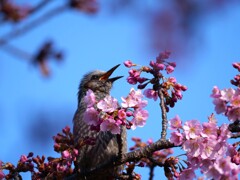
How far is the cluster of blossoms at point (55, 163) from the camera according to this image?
3973 millimetres

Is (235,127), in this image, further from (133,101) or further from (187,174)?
(133,101)

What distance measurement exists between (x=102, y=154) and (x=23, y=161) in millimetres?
979

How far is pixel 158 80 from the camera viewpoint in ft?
14.3

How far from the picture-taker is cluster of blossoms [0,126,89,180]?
13.0 feet

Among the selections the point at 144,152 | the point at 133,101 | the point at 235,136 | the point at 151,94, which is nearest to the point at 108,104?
the point at 133,101

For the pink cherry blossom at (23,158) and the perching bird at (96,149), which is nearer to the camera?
the pink cherry blossom at (23,158)

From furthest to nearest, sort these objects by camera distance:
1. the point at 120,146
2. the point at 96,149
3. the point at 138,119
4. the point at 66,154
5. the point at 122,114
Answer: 1. the point at 96,149
2. the point at 120,146
3. the point at 66,154
4. the point at 138,119
5. the point at 122,114

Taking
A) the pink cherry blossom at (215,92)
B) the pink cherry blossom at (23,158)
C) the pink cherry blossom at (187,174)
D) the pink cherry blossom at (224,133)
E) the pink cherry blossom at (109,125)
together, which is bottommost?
the pink cherry blossom at (187,174)

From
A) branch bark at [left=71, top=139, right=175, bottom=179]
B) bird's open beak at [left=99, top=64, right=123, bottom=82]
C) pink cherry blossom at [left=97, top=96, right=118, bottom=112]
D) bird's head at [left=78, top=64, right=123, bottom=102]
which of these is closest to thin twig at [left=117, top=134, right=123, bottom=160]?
branch bark at [left=71, top=139, right=175, bottom=179]

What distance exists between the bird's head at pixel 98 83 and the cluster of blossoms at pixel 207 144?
2.81 m

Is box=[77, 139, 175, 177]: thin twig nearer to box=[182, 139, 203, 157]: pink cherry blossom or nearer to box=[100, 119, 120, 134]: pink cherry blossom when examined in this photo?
box=[182, 139, 203, 157]: pink cherry blossom

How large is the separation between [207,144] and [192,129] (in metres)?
0.15

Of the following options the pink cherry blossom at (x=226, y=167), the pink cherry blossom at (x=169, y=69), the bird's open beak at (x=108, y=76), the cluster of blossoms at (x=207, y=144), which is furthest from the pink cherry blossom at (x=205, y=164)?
the bird's open beak at (x=108, y=76)

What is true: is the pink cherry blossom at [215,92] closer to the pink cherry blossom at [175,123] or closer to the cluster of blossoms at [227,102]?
the cluster of blossoms at [227,102]
